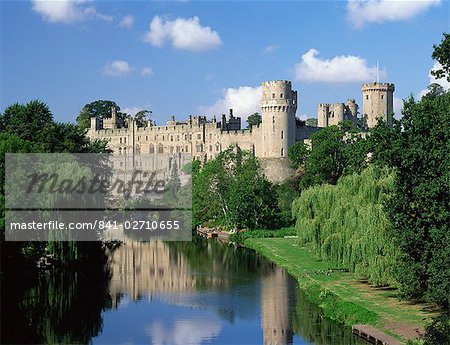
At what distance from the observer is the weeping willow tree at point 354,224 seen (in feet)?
72.8

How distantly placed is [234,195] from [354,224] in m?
20.3

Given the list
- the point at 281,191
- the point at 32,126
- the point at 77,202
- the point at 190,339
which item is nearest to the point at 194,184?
the point at 281,191

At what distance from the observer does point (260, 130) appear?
Result: 61.5 m

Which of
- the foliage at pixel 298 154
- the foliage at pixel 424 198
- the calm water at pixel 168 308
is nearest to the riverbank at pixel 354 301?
the calm water at pixel 168 308

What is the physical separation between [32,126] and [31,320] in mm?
21054

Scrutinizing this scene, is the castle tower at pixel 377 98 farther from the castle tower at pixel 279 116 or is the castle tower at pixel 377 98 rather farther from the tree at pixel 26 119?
the tree at pixel 26 119

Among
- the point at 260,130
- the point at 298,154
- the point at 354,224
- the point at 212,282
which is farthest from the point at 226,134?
the point at 354,224

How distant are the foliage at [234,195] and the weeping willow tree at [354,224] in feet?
40.2

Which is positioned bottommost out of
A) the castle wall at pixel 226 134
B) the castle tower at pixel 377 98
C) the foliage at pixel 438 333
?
the foliage at pixel 438 333

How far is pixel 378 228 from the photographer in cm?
2252

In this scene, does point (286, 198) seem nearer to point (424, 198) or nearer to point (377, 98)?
point (377, 98)

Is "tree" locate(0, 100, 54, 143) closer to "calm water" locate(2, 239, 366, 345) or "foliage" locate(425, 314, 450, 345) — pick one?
"calm water" locate(2, 239, 366, 345)

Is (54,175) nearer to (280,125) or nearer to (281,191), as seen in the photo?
(281,191)

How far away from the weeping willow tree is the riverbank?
526mm
